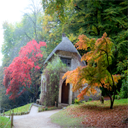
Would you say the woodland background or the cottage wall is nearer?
the woodland background

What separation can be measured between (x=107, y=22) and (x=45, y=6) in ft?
36.1

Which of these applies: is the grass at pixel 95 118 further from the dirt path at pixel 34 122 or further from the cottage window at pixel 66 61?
the cottage window at pixel 66 61

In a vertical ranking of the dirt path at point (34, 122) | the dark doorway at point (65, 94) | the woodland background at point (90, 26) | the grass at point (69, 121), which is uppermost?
the woodland background at point (90, 26)

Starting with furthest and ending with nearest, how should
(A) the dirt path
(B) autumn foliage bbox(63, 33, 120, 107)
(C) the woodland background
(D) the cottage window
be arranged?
(D) the cottage window
(C) the woodland background
(B) autumn foliage bbox(63, 33, 120, 107)
(A) the dirt path

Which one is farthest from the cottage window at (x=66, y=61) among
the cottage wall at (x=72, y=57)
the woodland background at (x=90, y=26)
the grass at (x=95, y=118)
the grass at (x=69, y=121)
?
the grass at (x=69, y=121)

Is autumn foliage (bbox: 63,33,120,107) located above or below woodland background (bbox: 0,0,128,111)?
below

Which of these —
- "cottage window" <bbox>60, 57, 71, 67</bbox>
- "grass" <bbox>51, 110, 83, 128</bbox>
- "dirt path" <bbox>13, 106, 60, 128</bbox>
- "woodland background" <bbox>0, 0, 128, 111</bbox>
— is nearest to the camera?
"grass" <bbox>51, 110, 83, 128</bbox>

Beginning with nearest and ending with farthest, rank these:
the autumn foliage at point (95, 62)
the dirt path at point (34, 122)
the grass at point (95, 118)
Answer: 1. the grass at point (95, 118)
2. the dirt path at point (34, 122)
3. the autumn foliage at point (95, 62)

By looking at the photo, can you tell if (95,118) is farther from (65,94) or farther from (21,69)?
(21,69)

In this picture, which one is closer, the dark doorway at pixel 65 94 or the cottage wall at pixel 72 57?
the cottage wall at pixel 72 57

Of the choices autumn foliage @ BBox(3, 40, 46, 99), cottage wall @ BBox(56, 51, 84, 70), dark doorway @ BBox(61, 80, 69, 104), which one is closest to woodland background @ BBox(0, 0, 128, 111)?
autumn foliage @ BBox(3, 40, 46, 99)

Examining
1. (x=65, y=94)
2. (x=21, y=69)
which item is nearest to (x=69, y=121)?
(x=65, y=94)

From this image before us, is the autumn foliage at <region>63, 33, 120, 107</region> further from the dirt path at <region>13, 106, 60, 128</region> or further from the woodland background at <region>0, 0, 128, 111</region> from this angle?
the dirt path at <region>13, 106, 60, 128</region>

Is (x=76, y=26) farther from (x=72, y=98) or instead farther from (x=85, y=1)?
(x=72, y=98)
